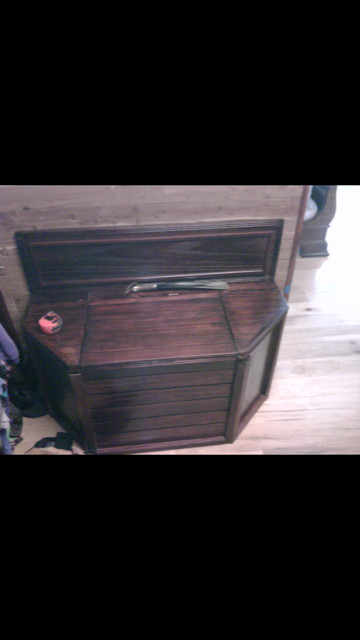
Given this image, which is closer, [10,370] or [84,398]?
[84,398]

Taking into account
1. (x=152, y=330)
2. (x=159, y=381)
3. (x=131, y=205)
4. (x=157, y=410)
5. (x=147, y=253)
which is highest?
(x=131, y=205)

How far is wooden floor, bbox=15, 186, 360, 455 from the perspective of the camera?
1.71m

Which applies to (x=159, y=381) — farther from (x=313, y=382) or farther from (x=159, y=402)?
(x=313, y=382)

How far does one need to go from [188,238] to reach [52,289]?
593 millimetres

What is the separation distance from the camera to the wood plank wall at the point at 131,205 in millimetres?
1381

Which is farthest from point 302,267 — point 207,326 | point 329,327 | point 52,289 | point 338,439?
point 52,289

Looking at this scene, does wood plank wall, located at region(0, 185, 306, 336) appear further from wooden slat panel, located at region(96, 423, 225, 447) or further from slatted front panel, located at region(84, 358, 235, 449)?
wooden slat panel, located at region(96, 423, 225, 447)

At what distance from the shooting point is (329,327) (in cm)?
233

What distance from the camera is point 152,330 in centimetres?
145

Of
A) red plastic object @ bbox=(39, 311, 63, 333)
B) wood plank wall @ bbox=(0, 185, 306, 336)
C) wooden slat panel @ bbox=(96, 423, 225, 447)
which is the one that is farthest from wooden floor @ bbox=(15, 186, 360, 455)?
wood plank wall @ bbox=(0, 185, 306, 336)

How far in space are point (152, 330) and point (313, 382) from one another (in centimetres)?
100

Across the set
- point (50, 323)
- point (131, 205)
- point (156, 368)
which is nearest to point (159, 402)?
point (156, 368)
